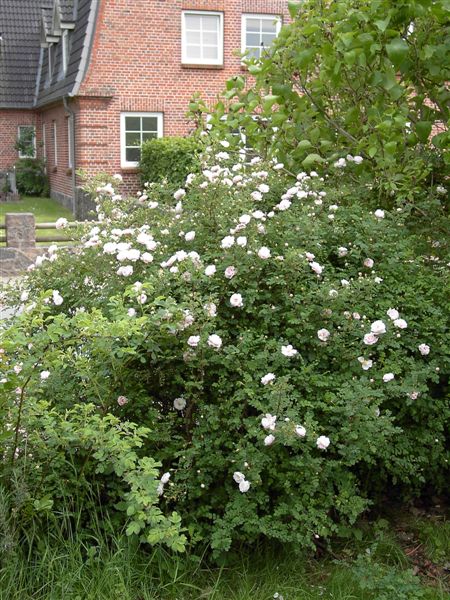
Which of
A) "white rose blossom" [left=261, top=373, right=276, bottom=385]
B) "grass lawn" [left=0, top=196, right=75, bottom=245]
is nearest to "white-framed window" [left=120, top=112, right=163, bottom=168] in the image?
"grass lawn" [left=0, top=196, right=75, bottom=245]

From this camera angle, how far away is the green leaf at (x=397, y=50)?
14.2ft

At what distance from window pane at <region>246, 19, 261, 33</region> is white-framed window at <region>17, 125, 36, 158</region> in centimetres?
997

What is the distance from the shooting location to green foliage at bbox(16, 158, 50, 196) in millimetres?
26312

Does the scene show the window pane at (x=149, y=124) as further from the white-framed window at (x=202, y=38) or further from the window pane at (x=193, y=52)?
the window pane at (x=193, y=52)

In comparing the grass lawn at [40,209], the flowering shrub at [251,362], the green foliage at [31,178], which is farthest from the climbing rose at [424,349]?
the green foliage at [31,178]

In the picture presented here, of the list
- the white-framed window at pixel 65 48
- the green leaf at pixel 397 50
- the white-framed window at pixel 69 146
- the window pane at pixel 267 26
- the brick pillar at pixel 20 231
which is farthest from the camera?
the white-framed window at pixel 65 48

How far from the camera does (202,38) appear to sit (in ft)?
65.9

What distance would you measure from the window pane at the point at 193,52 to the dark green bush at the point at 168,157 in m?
2.73

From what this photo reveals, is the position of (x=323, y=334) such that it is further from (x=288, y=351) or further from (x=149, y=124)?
(x=149, y=124)

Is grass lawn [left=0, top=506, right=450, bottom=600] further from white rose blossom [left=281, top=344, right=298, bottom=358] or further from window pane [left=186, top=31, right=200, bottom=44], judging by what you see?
window pane [left=186, top=31, right=200, bottom=44]

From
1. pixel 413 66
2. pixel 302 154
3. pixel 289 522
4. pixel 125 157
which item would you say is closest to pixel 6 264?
pixel 125 157

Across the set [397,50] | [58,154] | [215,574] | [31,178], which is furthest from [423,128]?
[31,178]

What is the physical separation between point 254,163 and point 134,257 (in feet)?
5.86

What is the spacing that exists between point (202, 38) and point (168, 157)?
4.12 metres
